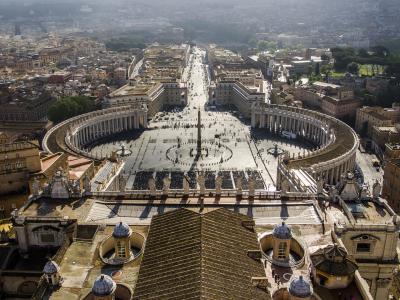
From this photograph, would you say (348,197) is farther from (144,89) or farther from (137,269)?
(144,89)

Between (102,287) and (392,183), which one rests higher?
(102,287)

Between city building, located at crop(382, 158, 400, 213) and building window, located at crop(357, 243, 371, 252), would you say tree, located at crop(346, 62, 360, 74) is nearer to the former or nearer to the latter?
city building, located at crop(382, 158, 400, 213)

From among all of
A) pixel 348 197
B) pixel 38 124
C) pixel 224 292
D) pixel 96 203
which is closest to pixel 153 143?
pixel 38 124

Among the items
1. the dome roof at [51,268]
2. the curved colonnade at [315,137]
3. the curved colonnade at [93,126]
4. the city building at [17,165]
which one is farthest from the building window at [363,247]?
the curved colonnade at [93,126]

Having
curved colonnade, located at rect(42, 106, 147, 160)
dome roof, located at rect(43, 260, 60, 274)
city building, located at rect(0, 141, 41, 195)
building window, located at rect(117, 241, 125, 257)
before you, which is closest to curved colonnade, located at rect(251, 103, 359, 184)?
curved colonnade, located at rect(42, 106, 147, 160)

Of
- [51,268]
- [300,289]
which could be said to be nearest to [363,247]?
[300,289]

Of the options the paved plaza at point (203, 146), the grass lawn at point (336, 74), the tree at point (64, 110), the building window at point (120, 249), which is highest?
the building window at point (120, 249)

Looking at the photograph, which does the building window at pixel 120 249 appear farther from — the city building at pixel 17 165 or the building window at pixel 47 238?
the city building at pixel 17 165

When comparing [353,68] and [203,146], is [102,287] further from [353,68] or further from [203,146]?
[353,68]
